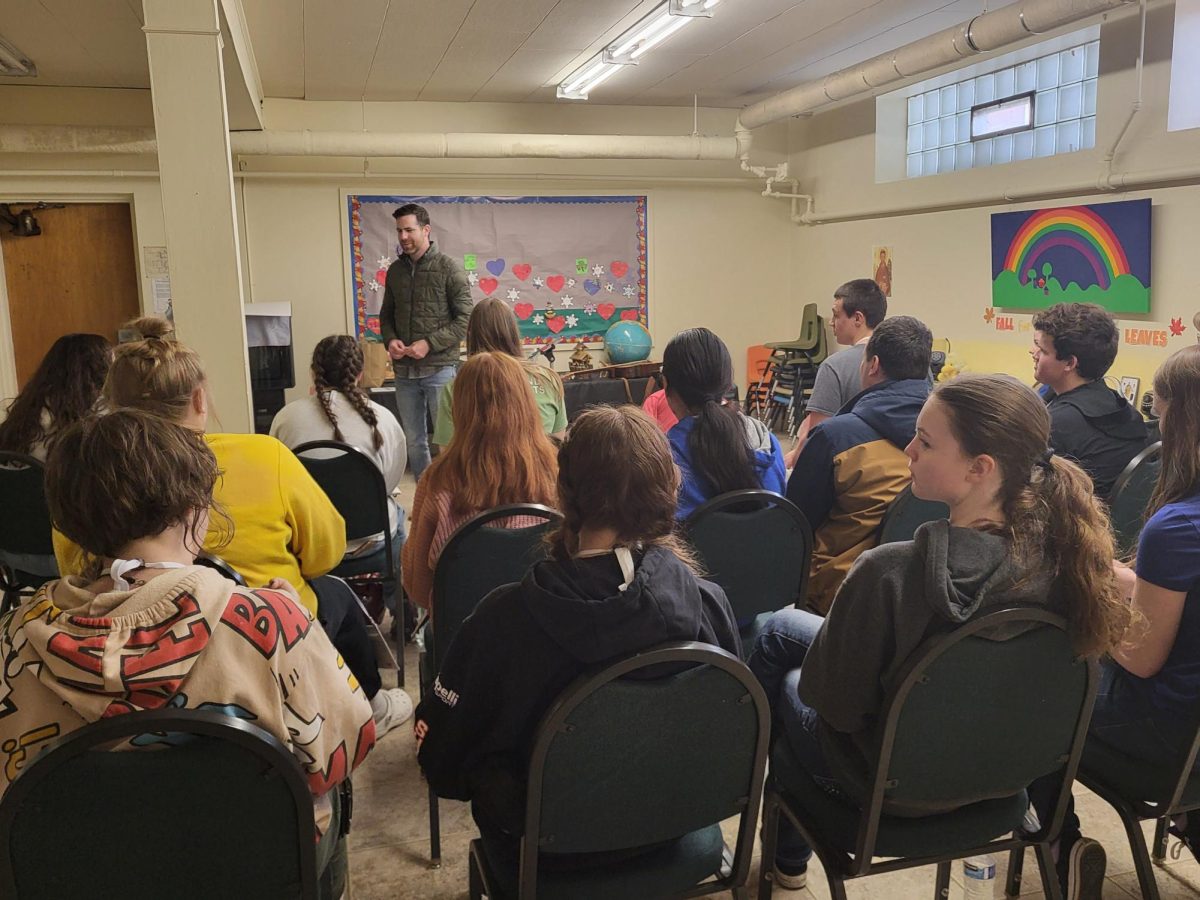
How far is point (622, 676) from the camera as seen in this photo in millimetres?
1174

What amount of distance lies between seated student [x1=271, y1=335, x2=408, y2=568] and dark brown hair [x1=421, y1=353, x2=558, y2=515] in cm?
93

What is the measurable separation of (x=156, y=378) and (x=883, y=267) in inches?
242

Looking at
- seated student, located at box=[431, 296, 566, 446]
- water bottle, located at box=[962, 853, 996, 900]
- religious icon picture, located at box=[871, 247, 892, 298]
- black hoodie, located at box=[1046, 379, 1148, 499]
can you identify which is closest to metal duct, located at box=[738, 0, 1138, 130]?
religious icon picture, located at box=[871, 247, 892, 298]

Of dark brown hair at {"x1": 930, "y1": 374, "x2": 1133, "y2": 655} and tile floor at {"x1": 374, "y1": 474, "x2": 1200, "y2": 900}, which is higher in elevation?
dark brown hair at {"x1": 930, "y1": 374, "x2": 1133, "y2": 655}

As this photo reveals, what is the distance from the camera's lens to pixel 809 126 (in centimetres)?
802

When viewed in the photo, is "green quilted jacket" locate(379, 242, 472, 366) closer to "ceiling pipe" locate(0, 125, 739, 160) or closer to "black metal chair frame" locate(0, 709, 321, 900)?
"ceiling pipe" locate(0, 125, 739, 160)

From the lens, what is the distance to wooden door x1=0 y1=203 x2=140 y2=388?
6.93 meters

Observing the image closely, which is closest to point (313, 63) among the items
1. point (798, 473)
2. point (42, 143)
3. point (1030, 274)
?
point (42, 143)

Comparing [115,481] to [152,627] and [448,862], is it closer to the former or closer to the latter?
[152,627]

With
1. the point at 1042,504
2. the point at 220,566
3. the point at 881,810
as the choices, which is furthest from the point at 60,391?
the point at 1042,504

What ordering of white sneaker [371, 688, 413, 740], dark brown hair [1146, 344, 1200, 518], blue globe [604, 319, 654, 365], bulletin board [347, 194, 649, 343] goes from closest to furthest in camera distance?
dark brown hair [1146, 344, 1200, 518] → white sneaker [371, 688, 413, 740] → bulletin board [347, 194, 649, 343] → blue globe [604, 319, 654, 365]

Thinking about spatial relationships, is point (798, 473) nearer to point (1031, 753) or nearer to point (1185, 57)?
point (1031, 753)

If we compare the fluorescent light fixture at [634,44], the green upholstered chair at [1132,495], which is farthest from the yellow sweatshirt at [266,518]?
the fluorescent light fixture at [634,44]

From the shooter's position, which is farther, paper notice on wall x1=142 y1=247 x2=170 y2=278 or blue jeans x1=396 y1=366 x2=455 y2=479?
paper notice on wall x1=142 y1=247 x2=170 y2=278
